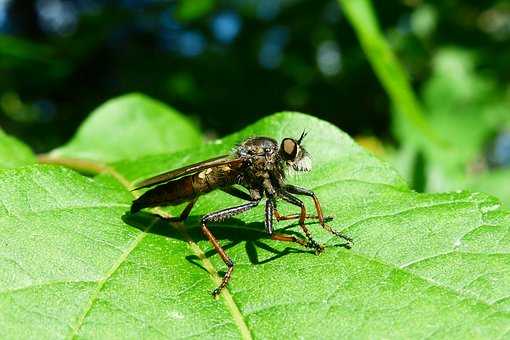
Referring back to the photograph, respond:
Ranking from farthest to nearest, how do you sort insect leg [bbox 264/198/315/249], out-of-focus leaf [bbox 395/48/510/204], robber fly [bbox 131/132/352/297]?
out-of-focus leaf [bbox 395/48/510/204] → robber fly [bbox 131/132/352/297] → insect leg [bbox 264/198/315/249]

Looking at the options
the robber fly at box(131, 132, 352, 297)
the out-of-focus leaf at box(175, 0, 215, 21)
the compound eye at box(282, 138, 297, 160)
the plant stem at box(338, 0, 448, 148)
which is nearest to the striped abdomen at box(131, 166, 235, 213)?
the robber fly at box(131, 132, 352, 297)

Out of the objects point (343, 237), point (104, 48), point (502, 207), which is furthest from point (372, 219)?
point (104, 48)

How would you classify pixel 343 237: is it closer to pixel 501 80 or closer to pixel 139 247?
pixel 139 247

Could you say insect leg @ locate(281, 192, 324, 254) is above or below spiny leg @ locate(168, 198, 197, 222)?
above

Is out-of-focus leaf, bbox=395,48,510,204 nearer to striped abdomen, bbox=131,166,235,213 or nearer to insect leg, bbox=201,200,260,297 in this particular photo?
striped abdomen, bbox=131,166,235,213

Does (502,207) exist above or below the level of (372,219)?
above

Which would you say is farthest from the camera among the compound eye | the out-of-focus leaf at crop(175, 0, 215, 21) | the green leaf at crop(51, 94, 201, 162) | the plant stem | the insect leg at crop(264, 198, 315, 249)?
the out-of-focus leaf at crop(175, 0, 215, 21)
